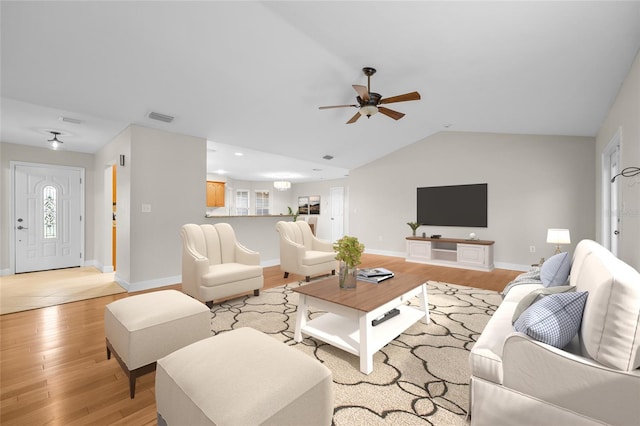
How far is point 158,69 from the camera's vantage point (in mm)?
3096

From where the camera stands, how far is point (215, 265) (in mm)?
3803

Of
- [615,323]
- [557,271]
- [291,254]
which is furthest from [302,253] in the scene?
[615,323]

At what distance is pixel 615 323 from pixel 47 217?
7.60 meters

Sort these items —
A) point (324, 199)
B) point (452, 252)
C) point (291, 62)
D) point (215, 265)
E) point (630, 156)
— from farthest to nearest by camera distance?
point (324, 199)
point (452, 252)
point (215, 265)
point (291, 62)
point (630, 156)

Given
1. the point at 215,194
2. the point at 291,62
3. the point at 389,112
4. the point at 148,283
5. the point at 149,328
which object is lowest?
the point at 148,283

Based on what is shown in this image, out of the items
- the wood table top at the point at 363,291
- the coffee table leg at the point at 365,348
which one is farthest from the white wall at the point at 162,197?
the coffee table leg at the point at 365,348

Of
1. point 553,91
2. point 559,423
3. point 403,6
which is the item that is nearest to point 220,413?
point 559,423

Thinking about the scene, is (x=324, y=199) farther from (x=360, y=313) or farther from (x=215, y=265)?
(x=360, y=313)

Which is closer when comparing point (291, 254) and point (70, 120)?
point (70, 120)

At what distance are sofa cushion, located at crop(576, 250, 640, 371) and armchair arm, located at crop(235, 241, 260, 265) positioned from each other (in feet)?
10.7

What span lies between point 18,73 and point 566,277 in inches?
211

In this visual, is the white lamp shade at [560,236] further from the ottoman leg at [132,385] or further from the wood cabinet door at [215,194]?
the wood cabinet door at [215,194]

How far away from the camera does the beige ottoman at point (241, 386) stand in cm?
107

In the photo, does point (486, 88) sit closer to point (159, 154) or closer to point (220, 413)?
point (220, 413)
